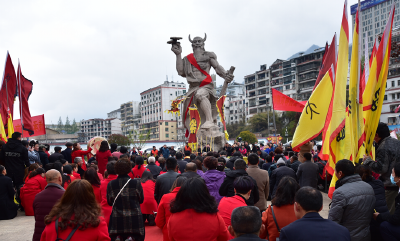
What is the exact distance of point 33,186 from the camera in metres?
8.30

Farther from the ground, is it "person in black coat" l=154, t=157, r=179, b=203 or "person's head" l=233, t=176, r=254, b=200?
"person's head" l=233, t=176, r=254, b=200

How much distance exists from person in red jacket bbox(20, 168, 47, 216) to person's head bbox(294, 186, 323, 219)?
21.3ft

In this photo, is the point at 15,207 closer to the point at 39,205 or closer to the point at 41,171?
the point at 41,171

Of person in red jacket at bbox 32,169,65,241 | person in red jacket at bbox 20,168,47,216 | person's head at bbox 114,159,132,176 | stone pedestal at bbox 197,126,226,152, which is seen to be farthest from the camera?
stone pedestal at bbox 197,126,226,152

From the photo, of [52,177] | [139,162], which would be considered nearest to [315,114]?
[139,162]

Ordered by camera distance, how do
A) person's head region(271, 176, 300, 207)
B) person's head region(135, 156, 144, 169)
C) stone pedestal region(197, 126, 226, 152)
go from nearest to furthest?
person's head region(271, 176, 300, 207), person's head region(135, 156, 144, 169), stone pedestal region(197, 126, 226, 152)

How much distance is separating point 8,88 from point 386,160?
12012 mm

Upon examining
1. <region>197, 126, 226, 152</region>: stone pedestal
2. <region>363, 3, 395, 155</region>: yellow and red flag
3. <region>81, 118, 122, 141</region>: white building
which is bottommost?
<region>197, 126, 226, 152</region>: stone pedestal

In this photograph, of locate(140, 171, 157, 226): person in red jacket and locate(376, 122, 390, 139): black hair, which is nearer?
locate(376, 122, 390, 139): black hair

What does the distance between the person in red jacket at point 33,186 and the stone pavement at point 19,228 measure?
46 cm

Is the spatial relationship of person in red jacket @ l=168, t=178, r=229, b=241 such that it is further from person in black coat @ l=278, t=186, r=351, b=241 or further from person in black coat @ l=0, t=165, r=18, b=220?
person in black coat @ l=0, t=165, r=18, b=220

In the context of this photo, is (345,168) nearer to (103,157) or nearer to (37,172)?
(37,172)

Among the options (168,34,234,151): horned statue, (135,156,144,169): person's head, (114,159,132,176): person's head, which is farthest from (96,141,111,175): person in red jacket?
(168,34,234,151): horned statue

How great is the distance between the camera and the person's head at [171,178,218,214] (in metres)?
3.38
